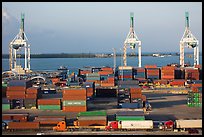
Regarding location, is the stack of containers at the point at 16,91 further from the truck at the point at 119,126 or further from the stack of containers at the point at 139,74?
the stack of containers at the point at 139,74

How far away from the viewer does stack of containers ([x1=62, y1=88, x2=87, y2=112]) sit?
21.1 meters

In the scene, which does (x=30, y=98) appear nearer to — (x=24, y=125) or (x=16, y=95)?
(x=16, y=95)

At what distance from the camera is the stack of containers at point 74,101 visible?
21.1m

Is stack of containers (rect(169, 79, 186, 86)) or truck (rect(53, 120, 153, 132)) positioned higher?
stack of containers (rect(169, 79, 186, 86))

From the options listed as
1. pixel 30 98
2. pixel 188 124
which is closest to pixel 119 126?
pixel 188 124

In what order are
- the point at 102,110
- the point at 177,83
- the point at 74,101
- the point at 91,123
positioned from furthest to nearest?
the point at 177,83
the point at 102,110
the point at 74,101
the point at 91,123

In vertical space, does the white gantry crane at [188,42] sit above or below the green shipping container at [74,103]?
above

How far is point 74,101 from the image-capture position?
69.9ft

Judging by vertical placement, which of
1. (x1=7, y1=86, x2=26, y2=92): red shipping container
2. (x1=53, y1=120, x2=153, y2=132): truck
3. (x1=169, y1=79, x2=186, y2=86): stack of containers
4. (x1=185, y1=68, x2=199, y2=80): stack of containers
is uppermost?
(x1=185, y1=68, x2=199, y2=80): stack of containers

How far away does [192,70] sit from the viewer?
137ft

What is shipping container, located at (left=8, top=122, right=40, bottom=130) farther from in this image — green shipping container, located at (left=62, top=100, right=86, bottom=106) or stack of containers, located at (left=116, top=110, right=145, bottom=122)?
green shipping container, located at (left=62, top=100, right=86, bottom=106)

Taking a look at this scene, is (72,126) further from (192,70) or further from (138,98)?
(192,70)

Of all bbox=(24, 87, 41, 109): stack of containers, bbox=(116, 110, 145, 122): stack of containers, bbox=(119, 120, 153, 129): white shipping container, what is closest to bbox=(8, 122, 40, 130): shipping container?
bbox=(116, 110, 145, 122): stack of containers

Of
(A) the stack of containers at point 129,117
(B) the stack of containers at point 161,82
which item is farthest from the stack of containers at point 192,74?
(A) the stack of containers at point 129,117
